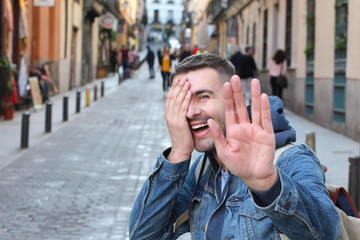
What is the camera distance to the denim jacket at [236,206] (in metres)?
2.14

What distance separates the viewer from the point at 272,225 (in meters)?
2.37

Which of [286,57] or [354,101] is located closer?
[354,101]

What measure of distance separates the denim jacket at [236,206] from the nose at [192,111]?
7.0 inches

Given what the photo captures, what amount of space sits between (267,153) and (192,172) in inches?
34.5

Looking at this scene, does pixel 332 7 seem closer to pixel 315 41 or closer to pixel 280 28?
pixel 315 41

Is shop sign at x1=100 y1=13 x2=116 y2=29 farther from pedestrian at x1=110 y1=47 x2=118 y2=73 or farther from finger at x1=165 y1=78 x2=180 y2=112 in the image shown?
finger at x1=165 y1=78 x2=180 y2=112

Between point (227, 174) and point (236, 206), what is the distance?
16cm

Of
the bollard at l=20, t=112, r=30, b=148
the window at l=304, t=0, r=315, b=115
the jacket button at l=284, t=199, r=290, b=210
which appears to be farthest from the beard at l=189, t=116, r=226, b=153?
the window at l=304, t=0, r=315, b=115

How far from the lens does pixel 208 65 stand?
2.70m

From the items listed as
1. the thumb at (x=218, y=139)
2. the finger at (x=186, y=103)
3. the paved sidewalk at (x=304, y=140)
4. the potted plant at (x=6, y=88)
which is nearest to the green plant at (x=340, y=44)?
the paved sidewalk at (x=304, y=140)

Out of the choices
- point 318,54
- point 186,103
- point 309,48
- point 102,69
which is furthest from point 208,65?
point 102,69

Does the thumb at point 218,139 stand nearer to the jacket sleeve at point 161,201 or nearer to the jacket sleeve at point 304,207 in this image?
the jacket sleeve at point 304,207

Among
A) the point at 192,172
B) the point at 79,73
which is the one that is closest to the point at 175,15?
the point at 79,73

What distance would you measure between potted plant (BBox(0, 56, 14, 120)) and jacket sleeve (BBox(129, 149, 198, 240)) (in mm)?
13073
